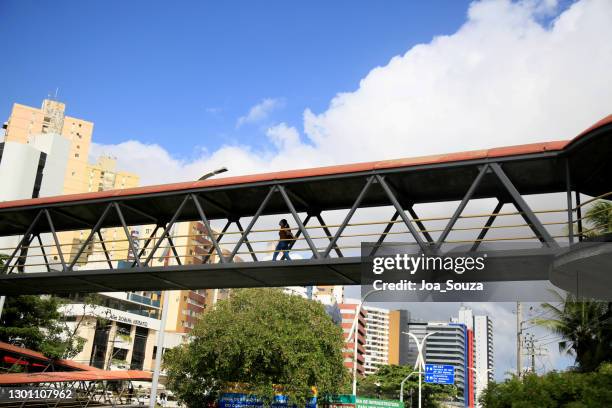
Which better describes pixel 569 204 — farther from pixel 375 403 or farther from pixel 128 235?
pixel 375 403

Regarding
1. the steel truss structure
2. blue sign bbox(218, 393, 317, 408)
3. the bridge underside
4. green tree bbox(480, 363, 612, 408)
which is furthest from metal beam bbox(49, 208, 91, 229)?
green tree bbox(480, 363, 612, 408)

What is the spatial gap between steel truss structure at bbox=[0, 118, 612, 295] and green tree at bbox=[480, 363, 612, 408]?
4.58 metres

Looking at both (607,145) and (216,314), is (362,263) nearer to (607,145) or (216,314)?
(607,145)

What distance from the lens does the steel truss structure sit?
39.8 ft

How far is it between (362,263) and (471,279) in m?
2.33

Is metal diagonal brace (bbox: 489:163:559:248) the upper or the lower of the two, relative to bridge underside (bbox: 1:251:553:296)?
upper

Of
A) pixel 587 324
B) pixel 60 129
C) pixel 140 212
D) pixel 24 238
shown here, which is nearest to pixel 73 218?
pixel 24 238

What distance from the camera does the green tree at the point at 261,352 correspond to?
94.4ft

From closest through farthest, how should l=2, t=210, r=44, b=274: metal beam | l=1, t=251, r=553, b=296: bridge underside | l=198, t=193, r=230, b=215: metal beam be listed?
l=1, t=251, r=553, b=296: bridge underside, l=198, t=193, r=230, b=215: metal beam, l=2, t=210, r=44, b=274: metal beam

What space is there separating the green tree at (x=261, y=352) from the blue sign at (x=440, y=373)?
26.9ft

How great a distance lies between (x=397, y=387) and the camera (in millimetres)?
81875

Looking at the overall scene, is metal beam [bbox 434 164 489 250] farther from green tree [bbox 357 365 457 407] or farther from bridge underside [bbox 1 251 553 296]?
green tree [bbox 357 365 457 407]

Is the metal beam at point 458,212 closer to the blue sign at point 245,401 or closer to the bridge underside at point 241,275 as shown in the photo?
the bridge underside at point 241,275

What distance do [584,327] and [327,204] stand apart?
771 inches
